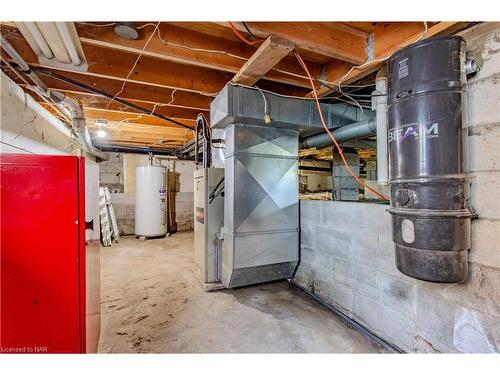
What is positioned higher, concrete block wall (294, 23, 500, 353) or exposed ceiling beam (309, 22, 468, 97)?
exposed ceiling beam (309, 22, 468, 97)

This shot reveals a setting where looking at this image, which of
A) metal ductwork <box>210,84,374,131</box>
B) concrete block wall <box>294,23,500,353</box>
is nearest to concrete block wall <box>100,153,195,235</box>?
metal ductwork <box>210,84,374,131</box>

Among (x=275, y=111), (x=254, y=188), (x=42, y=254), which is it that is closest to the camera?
(x=42, y=254)

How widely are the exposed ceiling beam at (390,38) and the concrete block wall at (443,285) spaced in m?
0.14

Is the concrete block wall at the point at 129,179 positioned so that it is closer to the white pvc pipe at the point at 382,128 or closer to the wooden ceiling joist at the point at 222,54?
the wooden ceiling joist at the point at 222,54

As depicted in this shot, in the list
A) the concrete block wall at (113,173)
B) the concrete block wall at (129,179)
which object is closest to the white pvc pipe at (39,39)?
the concrete block wall at (129,179)

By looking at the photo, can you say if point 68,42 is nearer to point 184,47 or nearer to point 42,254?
point 184,47

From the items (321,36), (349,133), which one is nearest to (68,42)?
(321,36)

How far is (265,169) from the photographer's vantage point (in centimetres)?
255

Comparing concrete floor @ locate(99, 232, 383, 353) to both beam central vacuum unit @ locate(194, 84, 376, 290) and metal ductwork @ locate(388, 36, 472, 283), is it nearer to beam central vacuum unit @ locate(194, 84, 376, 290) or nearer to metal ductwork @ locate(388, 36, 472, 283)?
beam central vacuum unit @ locate(194, 84, 376, 290)

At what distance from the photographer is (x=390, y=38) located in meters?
1.68

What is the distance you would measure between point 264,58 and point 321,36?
0.40 m

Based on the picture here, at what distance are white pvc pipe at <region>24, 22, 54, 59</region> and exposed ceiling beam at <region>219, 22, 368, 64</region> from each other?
3.36 ft

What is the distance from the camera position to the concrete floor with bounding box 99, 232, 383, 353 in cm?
172
